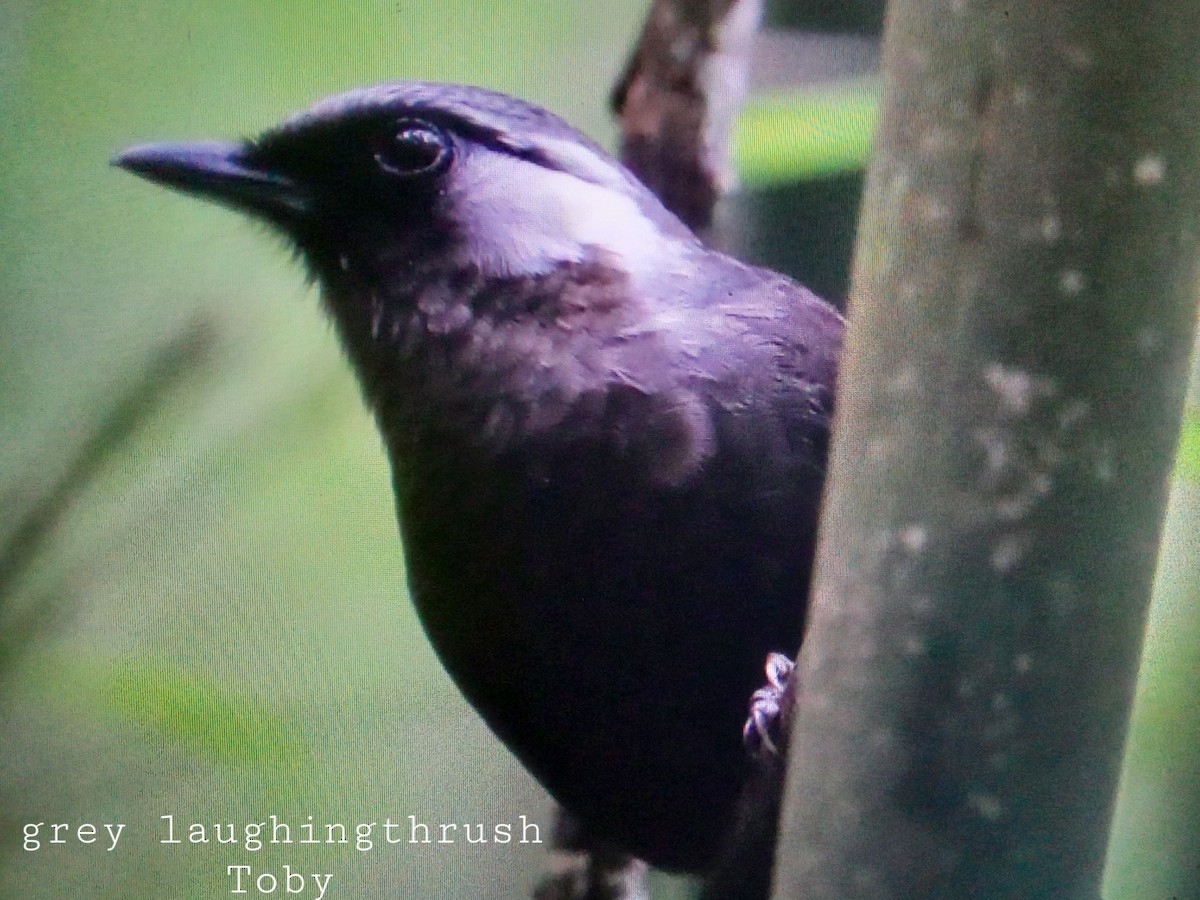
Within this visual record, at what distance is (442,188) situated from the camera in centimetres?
89

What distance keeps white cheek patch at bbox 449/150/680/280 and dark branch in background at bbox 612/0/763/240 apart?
0.10 meters

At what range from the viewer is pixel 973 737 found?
0.59m

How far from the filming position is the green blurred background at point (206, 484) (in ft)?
3.11

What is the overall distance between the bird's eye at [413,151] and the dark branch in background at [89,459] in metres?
0.17

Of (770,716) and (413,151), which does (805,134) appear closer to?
(413,151)

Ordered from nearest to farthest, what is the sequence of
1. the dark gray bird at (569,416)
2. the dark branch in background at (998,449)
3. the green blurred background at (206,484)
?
the dark branch in background at (998,449) → the dark gray bird at (569,416) → the green blurred background at (206,484)

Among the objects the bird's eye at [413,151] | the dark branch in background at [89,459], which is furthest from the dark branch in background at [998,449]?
the dark branch in background at [89,459]

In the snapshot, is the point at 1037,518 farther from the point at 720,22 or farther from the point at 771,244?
the point at 720,22

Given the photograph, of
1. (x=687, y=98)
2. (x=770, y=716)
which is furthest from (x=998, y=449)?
(x=687, y=98)

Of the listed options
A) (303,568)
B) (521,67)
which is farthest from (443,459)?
(521,67)

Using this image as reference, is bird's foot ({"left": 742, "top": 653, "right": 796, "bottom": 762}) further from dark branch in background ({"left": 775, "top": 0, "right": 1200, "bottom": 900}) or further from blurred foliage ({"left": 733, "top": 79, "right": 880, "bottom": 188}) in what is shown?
blurred foliage ({"left": 733, "top": 79, "right": 880, "bottom": 188})

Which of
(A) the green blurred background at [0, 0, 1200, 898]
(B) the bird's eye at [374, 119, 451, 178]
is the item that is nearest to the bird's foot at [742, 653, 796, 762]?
(A) the green blurred background at [0, 0, 1200, 898]

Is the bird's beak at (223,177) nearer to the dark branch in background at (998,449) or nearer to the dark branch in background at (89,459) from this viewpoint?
the dark branch in background at (89,459)

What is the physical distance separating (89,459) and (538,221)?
36cm
